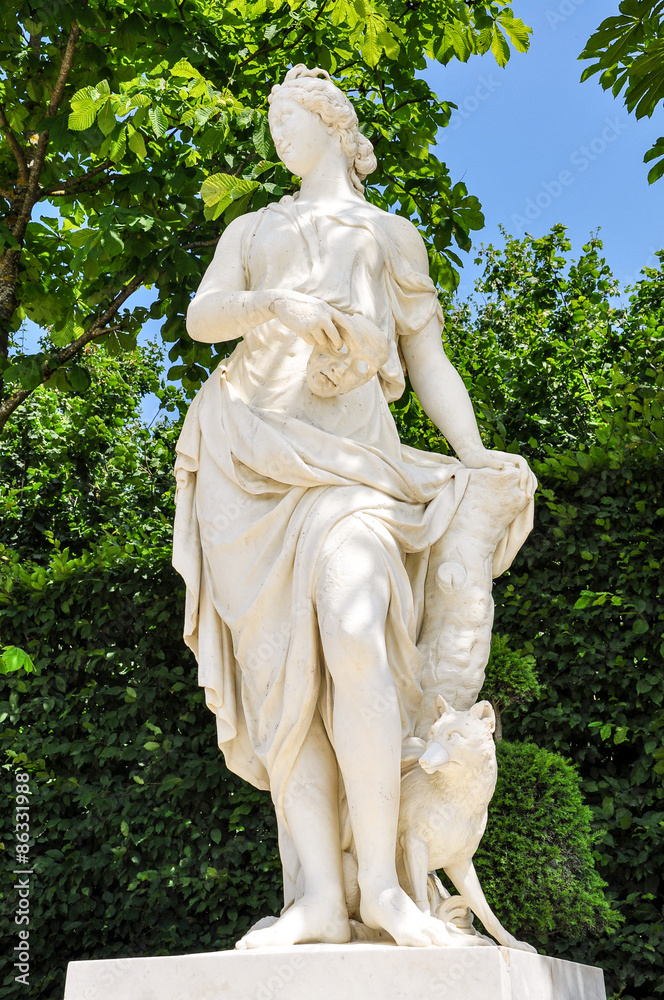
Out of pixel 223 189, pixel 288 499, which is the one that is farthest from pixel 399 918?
pixel 223 189

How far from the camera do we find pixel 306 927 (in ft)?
8.45

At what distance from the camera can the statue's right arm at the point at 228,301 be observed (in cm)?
306

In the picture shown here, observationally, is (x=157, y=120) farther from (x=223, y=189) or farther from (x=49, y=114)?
(x=49, y=114)

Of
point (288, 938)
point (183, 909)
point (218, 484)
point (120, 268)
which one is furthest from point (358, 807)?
point (120, 268)

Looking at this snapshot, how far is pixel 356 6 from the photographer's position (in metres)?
5.02

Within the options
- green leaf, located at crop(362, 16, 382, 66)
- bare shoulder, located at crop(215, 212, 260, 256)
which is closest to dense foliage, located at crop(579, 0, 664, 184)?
green leaf, located at crop(362, 16, 382, 66)

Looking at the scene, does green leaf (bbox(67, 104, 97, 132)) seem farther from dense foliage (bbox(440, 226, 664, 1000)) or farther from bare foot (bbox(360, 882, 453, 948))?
bare foot (bbox(360, 882, 453, 948))

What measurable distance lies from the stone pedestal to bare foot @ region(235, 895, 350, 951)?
0.19 ft

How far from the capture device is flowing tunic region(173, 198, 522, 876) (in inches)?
114

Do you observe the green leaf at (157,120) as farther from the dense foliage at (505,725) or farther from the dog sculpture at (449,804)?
the dog sculpture at (449,804)

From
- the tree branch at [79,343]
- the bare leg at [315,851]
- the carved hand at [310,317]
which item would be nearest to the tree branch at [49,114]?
the tree branch at [79,343]

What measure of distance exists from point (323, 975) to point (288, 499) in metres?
1.22

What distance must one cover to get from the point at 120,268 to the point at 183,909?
3.44 meters

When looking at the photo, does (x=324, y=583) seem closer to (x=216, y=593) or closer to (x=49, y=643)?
(x=216, y=593)
